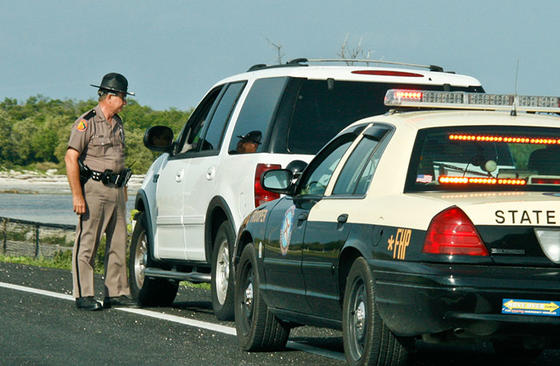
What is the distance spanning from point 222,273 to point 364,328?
3.91m

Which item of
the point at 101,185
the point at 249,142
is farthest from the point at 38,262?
the point at 249,142

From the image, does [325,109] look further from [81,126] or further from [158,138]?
[81,126]

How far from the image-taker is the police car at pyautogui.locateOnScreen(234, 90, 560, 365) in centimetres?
634

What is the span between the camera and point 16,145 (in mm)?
127312

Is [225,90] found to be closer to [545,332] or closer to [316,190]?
[316,190]

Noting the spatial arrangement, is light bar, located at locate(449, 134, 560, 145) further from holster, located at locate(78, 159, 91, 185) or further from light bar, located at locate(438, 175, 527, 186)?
holster, located at locate(78, 159, 91, 185)

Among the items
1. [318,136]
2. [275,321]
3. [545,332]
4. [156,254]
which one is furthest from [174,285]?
[545,332]

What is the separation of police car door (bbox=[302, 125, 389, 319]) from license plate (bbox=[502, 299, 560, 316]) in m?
1.08

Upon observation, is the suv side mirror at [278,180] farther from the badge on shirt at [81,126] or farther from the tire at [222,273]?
the badge on shirt at [81,126]

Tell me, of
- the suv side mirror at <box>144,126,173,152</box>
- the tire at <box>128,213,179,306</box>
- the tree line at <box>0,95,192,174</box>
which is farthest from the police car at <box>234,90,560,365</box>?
the tree line at <box>0,95,192,174</box>

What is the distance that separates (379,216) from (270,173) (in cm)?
161

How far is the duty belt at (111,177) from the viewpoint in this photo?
476 inches

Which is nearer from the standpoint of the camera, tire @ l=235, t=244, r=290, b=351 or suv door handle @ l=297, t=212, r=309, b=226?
suv door handle @ l=297, t=212, r=309, b=226

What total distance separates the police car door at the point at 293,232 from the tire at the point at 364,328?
0.78m
